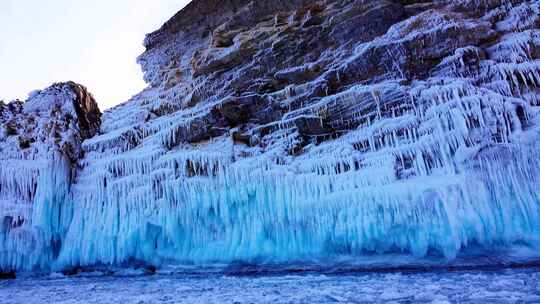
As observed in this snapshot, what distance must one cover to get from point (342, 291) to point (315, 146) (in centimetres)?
491

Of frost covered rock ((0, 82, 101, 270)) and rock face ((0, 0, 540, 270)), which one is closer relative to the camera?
rock face ((0, 0, 540, 270))

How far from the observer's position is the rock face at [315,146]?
7797mm

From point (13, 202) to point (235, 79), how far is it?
8.70m

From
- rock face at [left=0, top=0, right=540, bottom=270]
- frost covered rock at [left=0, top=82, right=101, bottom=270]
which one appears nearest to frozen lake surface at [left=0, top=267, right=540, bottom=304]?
rock face at [left=0, top=0, right=540, bottom=270]

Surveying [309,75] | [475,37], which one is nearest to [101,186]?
[309,75]

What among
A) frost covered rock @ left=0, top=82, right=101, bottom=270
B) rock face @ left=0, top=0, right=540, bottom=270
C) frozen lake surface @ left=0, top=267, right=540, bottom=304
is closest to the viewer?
frozen lake surface @ left=0, top=267, right=540, bottom=304

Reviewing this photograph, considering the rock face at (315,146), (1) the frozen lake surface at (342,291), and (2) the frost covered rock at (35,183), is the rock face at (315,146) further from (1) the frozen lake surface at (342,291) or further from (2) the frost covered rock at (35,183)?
(1) the frozen lake surface at (342,291)

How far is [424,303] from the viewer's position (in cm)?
441

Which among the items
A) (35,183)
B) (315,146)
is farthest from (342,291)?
(35,183)

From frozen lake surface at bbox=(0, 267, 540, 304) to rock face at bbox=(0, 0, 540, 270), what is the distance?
1.59 m

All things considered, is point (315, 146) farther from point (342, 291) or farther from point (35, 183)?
point (35, 183)

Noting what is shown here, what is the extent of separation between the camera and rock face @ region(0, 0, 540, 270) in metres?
7.80

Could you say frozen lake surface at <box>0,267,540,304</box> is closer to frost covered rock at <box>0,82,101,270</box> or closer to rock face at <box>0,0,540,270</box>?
rock face at <box>0,0,540,270</box>

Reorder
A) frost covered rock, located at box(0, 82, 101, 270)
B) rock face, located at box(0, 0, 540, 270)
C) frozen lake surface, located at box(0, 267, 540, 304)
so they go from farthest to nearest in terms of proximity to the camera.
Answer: frost covered rock, located at box(0, 82, 101, 270) < rock face, located at box(0, 0, 540, 270) < frozen lake surface, located at box(0, 267, 540, 304)
